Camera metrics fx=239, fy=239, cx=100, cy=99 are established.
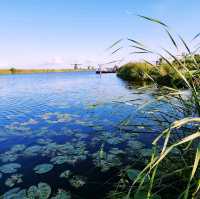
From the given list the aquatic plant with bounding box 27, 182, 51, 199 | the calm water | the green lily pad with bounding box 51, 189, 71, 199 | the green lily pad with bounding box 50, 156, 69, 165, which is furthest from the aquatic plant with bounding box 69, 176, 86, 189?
the green lily pad with bounding box 50, 156, 69, 165

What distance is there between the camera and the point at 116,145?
7.81 metres

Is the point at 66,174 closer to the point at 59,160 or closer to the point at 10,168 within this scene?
the point at 59,160

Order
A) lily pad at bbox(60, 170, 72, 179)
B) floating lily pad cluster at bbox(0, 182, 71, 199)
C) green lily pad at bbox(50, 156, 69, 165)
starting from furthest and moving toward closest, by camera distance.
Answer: green lily pad at bbox(50, 156, 69, 165)
lily pad at bbox(60, 170, 72, 179)
floating lily pad cluster at bbox(0, 182, 71, 199)

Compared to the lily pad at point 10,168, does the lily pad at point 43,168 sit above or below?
above

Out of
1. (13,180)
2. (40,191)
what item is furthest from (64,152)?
(40,191)

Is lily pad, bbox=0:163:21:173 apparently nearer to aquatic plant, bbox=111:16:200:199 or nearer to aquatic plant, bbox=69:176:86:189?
aquatic plant, bbox=69:176:86:189

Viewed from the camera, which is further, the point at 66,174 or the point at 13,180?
the point at 66,174

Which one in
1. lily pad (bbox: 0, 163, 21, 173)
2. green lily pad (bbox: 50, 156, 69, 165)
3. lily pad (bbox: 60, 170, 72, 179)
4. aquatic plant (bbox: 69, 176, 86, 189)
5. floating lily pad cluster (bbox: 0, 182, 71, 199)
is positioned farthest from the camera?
green lily pad (bbox: 50, 156, 69, 165)

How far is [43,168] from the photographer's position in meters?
6.37

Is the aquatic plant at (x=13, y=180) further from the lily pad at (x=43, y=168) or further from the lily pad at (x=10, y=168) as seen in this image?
the lily pad at (x=43, y=168)

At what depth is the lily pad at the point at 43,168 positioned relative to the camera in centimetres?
621

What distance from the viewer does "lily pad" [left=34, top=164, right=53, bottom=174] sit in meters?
6.21

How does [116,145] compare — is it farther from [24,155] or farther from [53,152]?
[24,155]

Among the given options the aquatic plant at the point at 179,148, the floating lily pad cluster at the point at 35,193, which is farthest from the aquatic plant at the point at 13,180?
the aquatic plant at the point at 179,148
